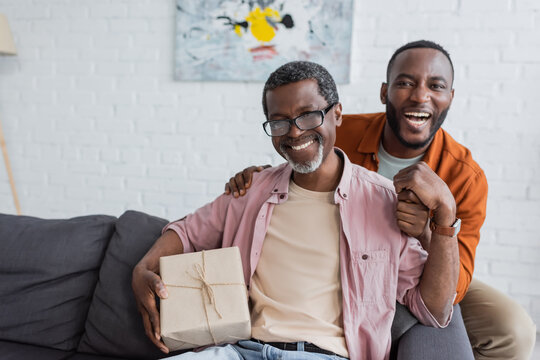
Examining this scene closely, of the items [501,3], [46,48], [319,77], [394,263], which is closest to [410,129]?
[319,77]

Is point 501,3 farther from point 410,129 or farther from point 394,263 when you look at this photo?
point 394,263

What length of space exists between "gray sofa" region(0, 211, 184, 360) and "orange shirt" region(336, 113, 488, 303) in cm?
84

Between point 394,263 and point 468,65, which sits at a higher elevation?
point 468,65

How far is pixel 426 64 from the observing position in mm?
1562

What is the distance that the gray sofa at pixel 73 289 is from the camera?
1548 mm

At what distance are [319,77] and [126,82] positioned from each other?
6.24ft

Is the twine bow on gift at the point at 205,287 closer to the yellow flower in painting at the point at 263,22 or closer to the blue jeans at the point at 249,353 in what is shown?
the blue jeans at the point at 249,353

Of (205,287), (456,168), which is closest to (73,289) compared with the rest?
(205,287)

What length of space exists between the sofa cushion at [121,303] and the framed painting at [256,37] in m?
1.29

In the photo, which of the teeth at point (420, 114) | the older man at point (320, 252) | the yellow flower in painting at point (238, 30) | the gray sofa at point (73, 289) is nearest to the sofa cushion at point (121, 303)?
the gray sofa at point (73, 289)

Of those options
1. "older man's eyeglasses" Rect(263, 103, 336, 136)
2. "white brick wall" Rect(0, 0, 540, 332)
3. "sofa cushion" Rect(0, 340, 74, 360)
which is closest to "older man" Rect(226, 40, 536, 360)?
"older man's eyeglasses" Rect(263, 103, 336, 136)

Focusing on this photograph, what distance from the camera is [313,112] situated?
4.22ft

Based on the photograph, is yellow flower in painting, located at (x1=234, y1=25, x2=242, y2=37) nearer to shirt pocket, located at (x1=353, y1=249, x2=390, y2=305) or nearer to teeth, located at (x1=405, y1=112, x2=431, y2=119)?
teeth, located at (x1=405, y1=112, x2=431, y2=119)

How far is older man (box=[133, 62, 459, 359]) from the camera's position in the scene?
1.22 metres
